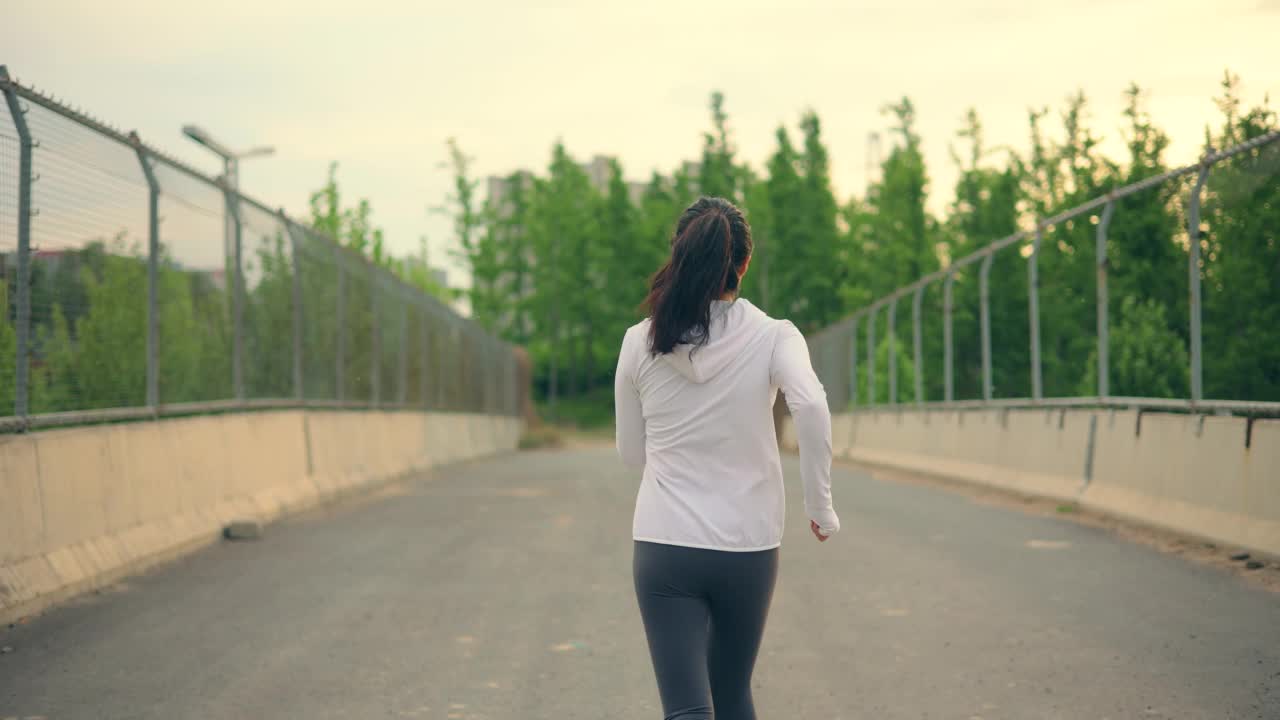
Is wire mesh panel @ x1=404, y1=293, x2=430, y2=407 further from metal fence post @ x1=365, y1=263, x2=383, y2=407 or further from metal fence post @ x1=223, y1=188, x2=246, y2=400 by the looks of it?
metal fence post @ x1=223, y1=188, x2=246, y2=400

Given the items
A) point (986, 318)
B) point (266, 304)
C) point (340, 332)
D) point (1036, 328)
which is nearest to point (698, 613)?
point (266, 304)

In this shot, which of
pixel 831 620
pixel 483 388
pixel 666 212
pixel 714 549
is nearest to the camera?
pixel 714 549

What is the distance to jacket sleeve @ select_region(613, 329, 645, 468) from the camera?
3.64 meters

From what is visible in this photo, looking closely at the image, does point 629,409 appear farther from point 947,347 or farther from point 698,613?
point 947,347

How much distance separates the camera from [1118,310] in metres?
12.8

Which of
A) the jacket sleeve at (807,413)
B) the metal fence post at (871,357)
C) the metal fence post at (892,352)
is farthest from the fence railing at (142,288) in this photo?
the metal fence post at (871,357)

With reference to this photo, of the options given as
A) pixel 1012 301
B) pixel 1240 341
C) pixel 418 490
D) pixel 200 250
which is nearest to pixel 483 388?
pixel 418 490

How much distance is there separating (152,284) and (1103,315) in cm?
844

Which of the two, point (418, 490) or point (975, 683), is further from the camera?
point (418, 490)

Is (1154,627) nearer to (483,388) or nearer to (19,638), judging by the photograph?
(19,638)

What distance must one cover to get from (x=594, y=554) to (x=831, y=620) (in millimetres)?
3188

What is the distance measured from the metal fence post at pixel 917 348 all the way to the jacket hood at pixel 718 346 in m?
18.6

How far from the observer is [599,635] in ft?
22.9

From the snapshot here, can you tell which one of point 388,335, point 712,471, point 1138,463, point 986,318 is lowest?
point 1138,463
